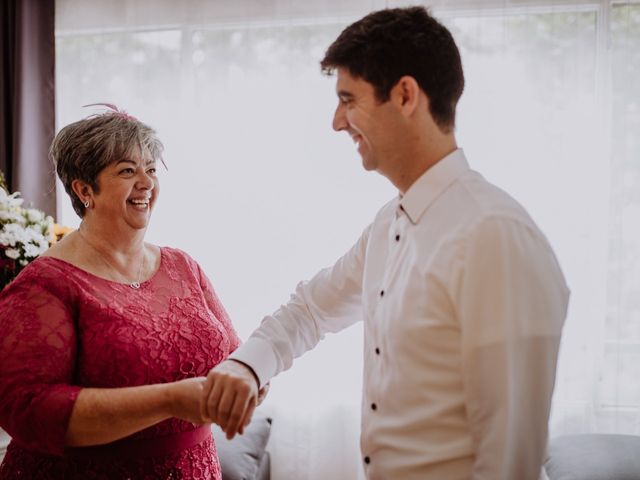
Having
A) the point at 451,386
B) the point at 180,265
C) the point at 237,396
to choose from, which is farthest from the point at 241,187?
the point at 451,386

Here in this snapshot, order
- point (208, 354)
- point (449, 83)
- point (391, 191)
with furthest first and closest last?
point (391, 191)
point (208, 354)
point (449, 83)

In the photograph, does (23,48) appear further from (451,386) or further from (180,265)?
(451,386)

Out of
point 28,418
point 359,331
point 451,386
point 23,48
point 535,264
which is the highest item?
point 23,48

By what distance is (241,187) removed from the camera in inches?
126

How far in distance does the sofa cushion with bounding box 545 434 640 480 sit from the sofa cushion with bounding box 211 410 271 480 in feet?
4.20

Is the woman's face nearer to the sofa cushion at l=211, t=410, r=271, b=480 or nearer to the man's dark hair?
the man's dark hair

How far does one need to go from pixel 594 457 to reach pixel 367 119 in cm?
200

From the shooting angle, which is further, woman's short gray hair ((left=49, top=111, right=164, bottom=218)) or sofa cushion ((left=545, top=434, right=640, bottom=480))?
sofa cushion ((left=545, top=434, right=640, bottom=480))

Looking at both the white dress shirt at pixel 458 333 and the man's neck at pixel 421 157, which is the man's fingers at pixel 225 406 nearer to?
the white dress shirt at pixel 458 333

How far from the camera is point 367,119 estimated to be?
4.22 ft

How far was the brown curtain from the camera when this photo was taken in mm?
3277

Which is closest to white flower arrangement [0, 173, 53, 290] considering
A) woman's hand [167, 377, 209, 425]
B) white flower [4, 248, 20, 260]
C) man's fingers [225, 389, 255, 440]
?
white flower [4, 248, 20, 260]

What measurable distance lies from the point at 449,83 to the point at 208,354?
951 mm

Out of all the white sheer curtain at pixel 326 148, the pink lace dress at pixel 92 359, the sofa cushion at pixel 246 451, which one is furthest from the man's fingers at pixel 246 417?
the white sheer curtain at pixel 326 148
